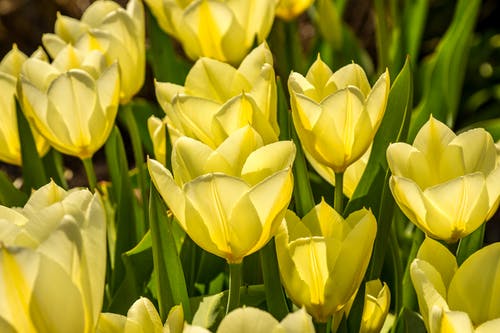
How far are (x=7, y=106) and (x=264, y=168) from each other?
0.50 meters

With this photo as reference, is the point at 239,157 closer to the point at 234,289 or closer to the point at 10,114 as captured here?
the point at 234,289

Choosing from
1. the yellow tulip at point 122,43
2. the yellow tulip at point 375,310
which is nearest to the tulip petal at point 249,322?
the yellow tulip at point 375,310

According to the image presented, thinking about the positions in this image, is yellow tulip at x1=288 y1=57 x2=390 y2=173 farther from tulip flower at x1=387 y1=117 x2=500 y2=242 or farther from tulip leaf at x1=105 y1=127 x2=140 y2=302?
tulip leaf at x1=105 y1=127 x2=140 y2=302

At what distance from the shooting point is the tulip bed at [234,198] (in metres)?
0.75

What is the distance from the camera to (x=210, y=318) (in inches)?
37.4

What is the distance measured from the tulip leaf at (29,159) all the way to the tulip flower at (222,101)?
0.21 m

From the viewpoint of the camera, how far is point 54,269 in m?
0.70

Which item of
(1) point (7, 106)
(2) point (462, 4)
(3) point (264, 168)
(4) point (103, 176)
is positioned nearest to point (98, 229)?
(3) point (264, 168)

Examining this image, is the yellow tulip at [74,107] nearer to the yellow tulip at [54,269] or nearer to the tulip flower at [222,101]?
the tulip flower at [222,101]

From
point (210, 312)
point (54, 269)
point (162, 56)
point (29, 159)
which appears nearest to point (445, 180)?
point (210, 312)

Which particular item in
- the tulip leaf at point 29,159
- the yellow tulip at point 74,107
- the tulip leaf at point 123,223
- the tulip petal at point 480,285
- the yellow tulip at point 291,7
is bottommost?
the tulip leaf at point 123,223

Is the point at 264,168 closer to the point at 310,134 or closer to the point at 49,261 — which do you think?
the point at 310,134

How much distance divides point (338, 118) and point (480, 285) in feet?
0.72

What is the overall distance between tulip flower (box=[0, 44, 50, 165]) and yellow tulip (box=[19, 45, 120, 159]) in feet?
0.29
